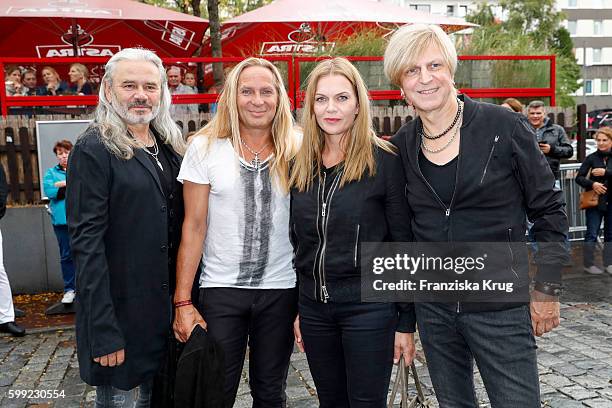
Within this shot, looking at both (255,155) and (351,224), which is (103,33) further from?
(351,224)

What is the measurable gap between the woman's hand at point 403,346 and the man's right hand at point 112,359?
121 cm

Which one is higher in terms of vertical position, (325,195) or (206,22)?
(206,22)

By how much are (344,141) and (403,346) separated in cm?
96

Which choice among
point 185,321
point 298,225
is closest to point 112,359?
point 185,321

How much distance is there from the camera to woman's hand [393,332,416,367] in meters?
2.81

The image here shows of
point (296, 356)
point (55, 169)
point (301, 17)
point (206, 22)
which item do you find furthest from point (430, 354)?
point (206, 22)

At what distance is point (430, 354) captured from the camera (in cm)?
271

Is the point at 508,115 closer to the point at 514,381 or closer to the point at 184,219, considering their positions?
the point at 514,381

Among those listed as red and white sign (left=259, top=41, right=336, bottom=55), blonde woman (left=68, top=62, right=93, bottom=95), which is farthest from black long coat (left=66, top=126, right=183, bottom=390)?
red and white sign (left=259, top=41, right=336, bottom=55)

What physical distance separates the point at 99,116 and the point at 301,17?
10.1 m

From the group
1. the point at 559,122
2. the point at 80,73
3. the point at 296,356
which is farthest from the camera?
the point at 559,122

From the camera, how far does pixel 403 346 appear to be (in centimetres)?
281

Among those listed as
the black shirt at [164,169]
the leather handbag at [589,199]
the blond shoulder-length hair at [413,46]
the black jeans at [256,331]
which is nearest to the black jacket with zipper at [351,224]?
the black jeans at [256,331]

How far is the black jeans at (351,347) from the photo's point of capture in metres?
2.76
